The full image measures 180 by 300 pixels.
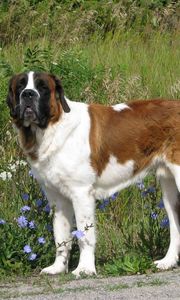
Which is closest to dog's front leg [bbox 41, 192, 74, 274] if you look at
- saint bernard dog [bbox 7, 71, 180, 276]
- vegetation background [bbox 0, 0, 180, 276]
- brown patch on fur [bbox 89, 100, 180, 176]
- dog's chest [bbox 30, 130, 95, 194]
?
saint bernard dog [bbox 7, 71, 180, 276]

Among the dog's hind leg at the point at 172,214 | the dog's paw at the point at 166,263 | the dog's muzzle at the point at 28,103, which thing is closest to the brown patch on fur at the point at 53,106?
the dog's muzzle at the point at 28,103

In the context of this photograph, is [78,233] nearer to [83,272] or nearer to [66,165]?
[83,272]

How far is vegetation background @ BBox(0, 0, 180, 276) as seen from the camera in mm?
8320

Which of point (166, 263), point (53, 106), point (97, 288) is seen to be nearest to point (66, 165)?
point (53, 106)

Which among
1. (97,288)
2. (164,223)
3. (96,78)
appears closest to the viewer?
(97,288)

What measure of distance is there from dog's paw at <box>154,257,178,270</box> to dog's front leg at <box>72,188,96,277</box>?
63 centimetres

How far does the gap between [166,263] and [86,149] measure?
1.30 meters

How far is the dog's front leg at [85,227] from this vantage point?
7945 millimetres

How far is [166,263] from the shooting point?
8250 mm

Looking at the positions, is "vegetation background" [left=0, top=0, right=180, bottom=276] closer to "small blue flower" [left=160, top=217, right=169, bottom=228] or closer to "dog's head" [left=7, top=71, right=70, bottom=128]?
"small blue flower" [left=160, top=217, right=169, bottom=228]

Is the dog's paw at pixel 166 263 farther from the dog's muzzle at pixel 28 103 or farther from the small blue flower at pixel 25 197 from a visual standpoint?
the dog's muzzle at pixel 28 103

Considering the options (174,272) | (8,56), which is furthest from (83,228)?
(8,56)

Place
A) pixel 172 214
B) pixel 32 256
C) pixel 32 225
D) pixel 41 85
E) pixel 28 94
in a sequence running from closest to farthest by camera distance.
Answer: pixel 28 94
pixel 41 85
pixel 32 256
pixel 32 225
pixel 172 214

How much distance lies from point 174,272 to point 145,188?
1.70 metres
